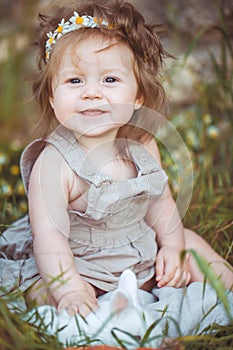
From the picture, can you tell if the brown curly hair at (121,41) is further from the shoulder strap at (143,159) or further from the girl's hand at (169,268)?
the girl's hand at (169,268)

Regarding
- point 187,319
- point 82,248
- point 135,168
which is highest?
point 135,168

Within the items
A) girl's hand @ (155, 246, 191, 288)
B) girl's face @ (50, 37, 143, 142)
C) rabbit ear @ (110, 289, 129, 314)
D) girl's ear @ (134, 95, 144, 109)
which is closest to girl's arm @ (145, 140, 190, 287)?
girl's hand @ (155, 246, 191, 288)

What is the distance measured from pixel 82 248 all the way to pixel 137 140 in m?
0.37

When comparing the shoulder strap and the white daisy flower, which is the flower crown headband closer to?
the white daisy flower

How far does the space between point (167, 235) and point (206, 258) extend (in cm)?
15

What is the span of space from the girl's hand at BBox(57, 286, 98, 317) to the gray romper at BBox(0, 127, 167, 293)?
121mm

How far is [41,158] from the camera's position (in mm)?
1693

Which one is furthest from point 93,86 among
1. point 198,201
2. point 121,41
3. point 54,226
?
point 198,201

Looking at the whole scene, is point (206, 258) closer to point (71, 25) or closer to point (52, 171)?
point (52, 171)

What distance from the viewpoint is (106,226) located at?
1.68m

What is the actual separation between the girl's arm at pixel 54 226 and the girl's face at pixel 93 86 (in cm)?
12

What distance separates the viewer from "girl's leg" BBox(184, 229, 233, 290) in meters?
1.82

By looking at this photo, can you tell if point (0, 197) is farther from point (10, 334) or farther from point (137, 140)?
point (10, 334)

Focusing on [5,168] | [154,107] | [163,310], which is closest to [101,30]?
[154,107]
